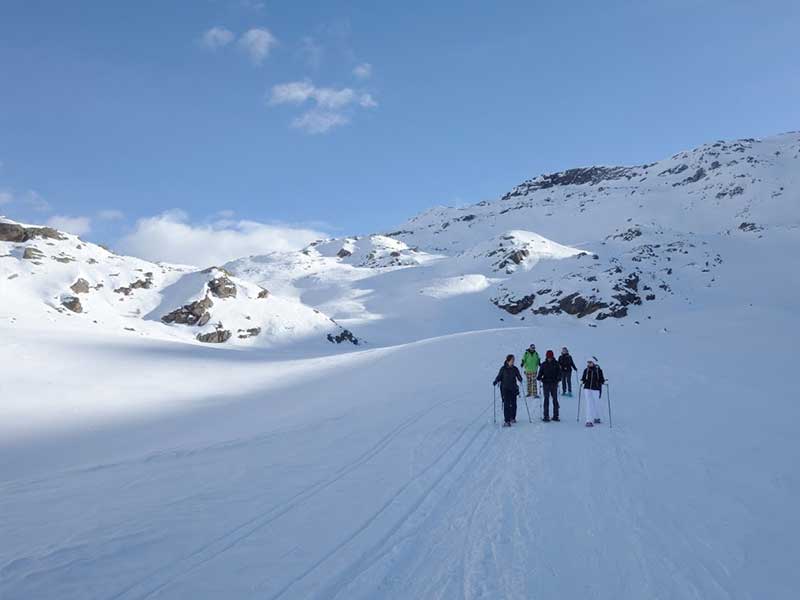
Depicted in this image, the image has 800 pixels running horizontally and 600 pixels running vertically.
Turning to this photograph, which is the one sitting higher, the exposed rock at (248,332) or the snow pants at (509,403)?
the exposed rock at (248,332)

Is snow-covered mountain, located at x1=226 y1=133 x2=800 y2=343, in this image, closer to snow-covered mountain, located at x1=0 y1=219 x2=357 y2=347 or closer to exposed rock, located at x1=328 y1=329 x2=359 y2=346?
exposed rock, located at x1=328 y1=329 x2=359 y2=346

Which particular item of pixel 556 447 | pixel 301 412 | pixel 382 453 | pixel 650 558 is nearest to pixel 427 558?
pixel 650 558

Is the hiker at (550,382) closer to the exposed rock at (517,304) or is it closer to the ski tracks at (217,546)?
the ski tracks at (217,546)

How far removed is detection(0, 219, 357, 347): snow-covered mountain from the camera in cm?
3459

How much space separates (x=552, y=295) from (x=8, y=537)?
2108 inches

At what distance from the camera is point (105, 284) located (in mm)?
41125

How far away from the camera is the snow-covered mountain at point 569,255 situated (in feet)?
176

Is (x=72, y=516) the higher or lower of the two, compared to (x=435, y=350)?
lower

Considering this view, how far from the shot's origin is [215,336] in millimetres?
37031

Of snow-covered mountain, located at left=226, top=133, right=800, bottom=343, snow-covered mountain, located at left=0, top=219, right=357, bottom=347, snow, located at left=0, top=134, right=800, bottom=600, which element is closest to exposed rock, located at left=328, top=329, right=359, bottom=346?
snow-covered mountain, located at left=0, top=219, right=357, bottom=347

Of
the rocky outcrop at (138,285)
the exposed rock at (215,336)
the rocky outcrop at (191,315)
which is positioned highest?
the rocky outcrop at (138,285)

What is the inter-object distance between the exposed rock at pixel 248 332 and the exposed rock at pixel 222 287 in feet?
15.6

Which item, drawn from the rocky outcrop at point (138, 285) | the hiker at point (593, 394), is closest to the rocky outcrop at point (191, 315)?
the rocky outcrop at point (138, 285)

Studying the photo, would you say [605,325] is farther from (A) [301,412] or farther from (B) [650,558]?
(B) [650,558]
